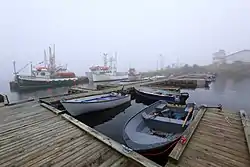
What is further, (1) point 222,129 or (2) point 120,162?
(1) point 222,129

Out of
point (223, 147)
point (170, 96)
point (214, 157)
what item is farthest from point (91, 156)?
point (170, 96)

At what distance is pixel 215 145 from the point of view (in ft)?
14.9

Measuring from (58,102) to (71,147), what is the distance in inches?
344

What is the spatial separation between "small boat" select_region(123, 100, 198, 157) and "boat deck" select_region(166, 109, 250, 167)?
0.68 metres

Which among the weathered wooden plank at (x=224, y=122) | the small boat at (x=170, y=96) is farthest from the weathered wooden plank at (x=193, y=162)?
the small boat at (x=170, y=96)

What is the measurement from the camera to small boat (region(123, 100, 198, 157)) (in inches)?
209

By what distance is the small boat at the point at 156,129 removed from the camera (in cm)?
531

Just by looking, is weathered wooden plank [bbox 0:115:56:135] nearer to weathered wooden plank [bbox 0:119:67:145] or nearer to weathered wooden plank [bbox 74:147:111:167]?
weathered wooden plank [bbox 0:119:67:145]

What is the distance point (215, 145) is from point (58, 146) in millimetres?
4572

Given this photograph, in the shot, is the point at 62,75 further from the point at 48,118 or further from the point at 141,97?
the point at 48,118

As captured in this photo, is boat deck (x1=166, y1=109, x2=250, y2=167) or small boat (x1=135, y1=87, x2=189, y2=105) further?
small boat (x1=135, y1=87, x2=189, y2=105)

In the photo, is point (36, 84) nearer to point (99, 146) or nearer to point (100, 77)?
point (100, 77)

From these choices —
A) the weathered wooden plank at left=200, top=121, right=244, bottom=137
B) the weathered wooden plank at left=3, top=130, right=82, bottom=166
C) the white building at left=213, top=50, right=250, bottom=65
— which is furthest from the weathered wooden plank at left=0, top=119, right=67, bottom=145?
the white building at left=213, top=50, right=250, bottom=65

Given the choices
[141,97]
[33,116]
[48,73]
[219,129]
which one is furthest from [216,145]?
[48,73]
